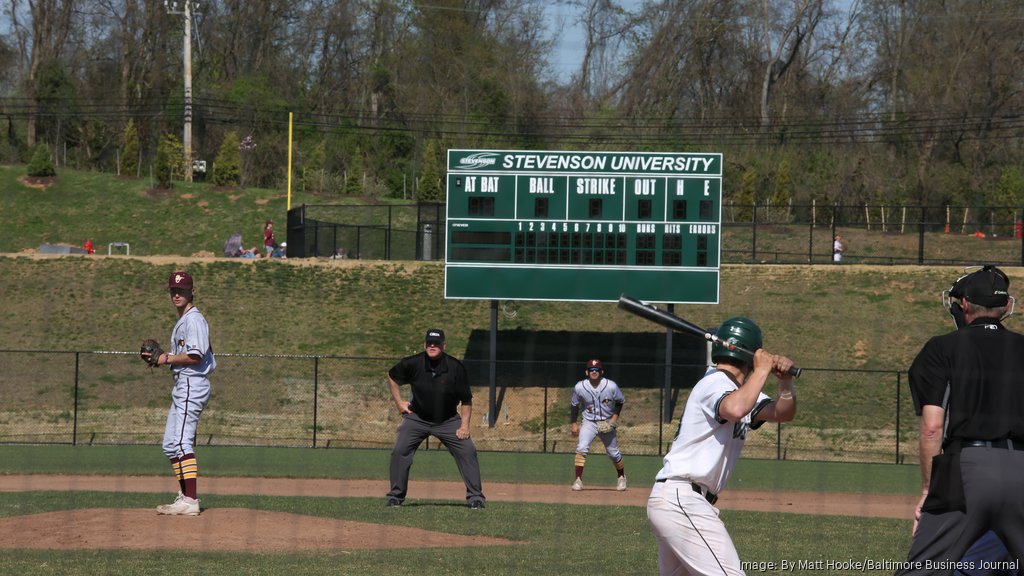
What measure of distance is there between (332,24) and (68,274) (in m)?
29.1

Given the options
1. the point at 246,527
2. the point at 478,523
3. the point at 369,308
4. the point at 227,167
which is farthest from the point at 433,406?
the point at 227,167

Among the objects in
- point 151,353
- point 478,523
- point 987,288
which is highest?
point 987,288

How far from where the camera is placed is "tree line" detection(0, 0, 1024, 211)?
A: 5262 centimetres

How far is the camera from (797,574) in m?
9.36

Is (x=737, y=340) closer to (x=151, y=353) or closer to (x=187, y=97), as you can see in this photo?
(x=151, y=353)

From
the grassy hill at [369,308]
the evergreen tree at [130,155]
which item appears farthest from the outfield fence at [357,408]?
the evergreen tree at [130,155]

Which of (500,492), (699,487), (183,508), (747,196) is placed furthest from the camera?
(747,196)

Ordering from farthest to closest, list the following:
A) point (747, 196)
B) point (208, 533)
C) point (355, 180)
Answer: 1. point (355, 180)
2. point (747, 196)
3. point (208, 533)

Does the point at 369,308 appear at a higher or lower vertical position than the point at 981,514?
lower

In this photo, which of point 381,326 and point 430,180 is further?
point 430,180

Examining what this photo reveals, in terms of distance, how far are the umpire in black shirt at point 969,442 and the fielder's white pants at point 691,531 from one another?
3.02 ft

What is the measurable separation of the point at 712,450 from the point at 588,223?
857 inches

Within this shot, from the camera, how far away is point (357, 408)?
28.0m

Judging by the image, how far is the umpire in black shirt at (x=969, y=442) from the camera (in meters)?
5.61
